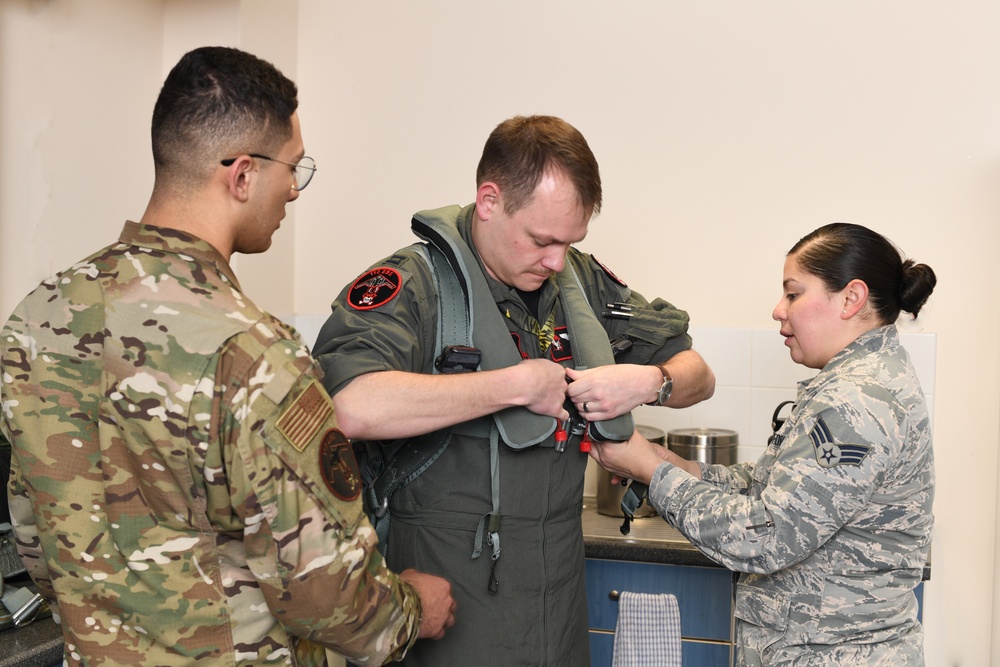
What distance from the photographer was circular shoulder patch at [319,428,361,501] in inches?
51.9

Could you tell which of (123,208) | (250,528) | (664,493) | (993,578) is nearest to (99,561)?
(250,528)

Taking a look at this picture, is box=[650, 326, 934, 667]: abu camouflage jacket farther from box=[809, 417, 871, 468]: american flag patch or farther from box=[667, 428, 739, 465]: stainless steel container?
box=[667, 428, 739, 465]: stainless steel container

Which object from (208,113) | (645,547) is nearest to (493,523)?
(208,113)

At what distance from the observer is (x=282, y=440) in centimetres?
125

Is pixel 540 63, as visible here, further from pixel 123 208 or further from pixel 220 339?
pixel 220 339

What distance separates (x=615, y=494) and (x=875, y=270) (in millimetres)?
1315

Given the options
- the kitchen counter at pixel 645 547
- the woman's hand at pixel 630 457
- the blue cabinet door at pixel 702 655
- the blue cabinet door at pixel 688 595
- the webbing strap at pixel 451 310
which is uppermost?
the webbing strap at pixel 451 310

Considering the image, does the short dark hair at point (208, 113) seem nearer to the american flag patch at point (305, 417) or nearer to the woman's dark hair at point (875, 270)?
the american flag patch at point (305, 417)

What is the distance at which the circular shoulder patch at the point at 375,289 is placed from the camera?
1.68 meters

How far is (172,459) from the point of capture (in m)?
1.24

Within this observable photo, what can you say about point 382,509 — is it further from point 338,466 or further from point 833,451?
point 833,451

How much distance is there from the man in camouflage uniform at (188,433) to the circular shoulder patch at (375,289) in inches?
12.9

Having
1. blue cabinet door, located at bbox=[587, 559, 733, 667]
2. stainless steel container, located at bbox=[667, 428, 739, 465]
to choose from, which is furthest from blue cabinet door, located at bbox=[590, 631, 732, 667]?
stainless steel container, located at bbox=[667, 428, 739, 465]

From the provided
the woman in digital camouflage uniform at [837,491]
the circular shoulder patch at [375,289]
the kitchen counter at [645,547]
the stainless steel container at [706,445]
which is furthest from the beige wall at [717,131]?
the circular shoulder patch at [375,289]
